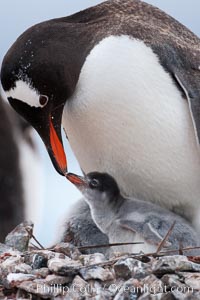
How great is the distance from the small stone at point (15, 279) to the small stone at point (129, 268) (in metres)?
0.43

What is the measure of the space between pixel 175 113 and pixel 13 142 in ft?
7.35

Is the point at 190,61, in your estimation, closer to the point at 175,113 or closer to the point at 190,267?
the point at 175,113

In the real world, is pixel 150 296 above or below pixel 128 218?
below

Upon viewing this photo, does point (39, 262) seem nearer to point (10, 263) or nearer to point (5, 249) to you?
point (10, 263)

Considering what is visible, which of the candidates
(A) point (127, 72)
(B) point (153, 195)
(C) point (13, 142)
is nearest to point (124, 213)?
(B) point (153, 195)

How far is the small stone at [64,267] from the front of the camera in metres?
6.41

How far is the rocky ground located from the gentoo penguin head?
3.11 feet

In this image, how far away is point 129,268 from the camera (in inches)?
250

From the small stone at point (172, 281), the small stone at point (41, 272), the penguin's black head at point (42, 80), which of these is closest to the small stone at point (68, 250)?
the small stone at point (41, 272)

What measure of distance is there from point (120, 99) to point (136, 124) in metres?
0.17

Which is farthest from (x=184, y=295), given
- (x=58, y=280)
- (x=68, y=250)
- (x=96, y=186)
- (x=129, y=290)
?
(x=96, y=186)

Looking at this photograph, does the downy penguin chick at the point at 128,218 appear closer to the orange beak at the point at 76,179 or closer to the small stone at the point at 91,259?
the orange beak at the point at 76,179

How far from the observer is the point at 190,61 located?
764 cm

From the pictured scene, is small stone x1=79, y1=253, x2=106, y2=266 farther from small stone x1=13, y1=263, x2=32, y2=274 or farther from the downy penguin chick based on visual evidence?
the downy penguin chick
